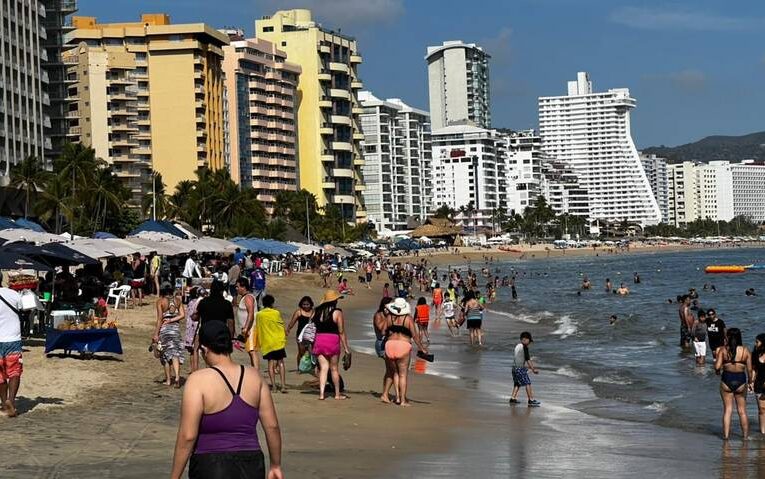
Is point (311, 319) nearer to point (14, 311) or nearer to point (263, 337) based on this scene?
point (263, 337)

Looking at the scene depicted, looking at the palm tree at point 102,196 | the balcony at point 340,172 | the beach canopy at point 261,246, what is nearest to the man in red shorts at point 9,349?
the beach canopy at point 261,246

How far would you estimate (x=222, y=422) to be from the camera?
603 centimetres

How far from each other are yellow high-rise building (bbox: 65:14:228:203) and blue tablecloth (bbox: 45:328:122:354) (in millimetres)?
102470

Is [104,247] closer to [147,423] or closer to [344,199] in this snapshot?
[147,423]

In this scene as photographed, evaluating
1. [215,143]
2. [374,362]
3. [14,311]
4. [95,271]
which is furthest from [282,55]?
[14,311]

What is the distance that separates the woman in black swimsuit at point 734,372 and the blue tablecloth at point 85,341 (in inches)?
369

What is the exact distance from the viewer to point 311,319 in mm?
15852

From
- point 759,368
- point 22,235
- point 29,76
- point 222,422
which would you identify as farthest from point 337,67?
point 222,422

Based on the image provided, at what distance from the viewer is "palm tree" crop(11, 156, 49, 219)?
72688 millimetres

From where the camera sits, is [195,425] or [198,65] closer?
[195,425]

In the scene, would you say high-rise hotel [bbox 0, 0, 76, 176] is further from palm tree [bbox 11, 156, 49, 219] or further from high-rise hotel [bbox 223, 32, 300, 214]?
high-rise hotel [bbox 223, 32, 300, 214]

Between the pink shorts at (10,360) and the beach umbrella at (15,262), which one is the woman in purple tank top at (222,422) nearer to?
the pink shorts at (10,360)

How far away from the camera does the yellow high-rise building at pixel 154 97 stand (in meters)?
120

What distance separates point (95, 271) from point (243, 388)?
28321 mm
